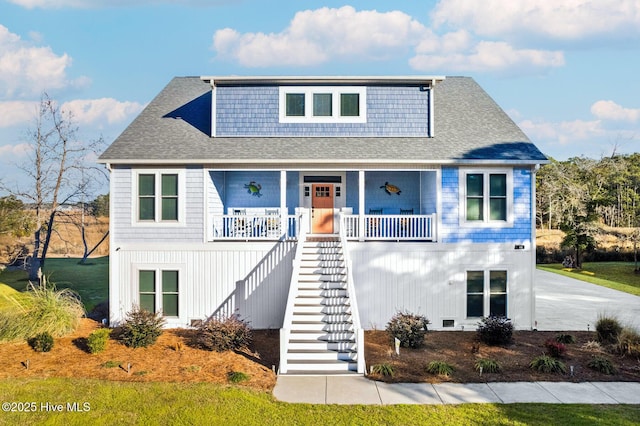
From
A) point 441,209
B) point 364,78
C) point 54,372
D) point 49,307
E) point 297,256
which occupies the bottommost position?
point 54,372

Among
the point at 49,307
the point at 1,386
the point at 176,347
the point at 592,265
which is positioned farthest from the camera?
the point at 592,265

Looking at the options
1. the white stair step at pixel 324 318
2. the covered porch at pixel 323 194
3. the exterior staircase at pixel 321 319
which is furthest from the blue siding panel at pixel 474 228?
the white stair step at pixel 324 318

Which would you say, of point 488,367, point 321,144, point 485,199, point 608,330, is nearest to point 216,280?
point 321,144

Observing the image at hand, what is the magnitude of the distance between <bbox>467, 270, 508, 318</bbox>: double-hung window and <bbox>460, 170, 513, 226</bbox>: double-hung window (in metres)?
1.63

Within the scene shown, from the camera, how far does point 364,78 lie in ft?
49.8

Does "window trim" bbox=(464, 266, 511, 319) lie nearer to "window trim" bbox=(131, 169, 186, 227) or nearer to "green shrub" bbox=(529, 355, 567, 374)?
"green shrub" bbox=(529, 355, 567, 374)

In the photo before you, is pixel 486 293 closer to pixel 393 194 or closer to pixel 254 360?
pixel 393 194

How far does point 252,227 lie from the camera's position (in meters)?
15.2

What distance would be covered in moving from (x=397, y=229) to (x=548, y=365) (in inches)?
230

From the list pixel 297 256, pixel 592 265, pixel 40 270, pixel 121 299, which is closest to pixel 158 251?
pixel 121 299

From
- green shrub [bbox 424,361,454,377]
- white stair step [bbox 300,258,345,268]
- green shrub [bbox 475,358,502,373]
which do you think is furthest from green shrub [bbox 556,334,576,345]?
white stair step [bbox 300,258,345,268]

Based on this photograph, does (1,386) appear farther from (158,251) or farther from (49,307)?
(158,251)

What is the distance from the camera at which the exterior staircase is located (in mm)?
10578

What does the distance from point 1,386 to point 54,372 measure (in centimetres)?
108
